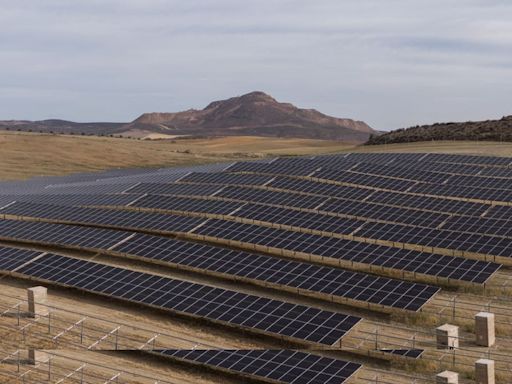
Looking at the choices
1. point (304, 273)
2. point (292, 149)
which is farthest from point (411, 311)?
point (292, 149)

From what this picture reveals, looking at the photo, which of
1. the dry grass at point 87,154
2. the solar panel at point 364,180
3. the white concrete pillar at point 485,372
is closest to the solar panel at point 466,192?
the solar panel at point 364,180

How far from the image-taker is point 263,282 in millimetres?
44469

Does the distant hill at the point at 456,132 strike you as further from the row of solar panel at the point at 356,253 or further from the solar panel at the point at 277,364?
the solar panel at the point at 277,364

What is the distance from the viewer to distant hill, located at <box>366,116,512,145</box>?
13188 cm

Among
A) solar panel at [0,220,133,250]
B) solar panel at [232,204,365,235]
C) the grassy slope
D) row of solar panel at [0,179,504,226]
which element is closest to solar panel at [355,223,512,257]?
solar panel at [232,204,365,235]

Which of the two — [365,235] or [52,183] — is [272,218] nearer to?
[365,235]

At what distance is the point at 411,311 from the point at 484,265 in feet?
28.2

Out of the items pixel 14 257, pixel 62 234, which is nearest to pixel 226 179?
pixel 62 234

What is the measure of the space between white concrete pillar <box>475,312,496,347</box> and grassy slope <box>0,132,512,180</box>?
63.8 m

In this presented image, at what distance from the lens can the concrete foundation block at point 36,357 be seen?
34562 millimetres

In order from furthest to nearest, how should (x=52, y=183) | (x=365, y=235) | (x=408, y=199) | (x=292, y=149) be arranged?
(x=292, y=149), (x=52, y=183), (x=408, y=199), (x=365, y=235)

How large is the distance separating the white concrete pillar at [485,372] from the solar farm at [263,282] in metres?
0.09

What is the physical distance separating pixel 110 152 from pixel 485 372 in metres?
116

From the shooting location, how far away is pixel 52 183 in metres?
92.4
